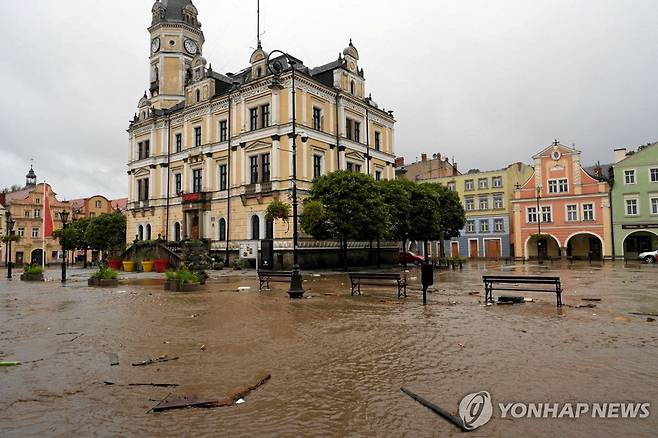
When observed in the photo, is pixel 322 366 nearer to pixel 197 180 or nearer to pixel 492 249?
pixel 197 180

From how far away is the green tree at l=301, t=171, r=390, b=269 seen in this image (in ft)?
98.2

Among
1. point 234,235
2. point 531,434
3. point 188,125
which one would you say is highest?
point 188,125

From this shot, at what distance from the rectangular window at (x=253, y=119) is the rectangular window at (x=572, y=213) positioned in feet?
122

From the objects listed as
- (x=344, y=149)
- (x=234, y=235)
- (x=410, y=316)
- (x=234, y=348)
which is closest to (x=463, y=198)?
(x=344, y=149)

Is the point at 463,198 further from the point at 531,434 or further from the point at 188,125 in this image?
the point at 531,434

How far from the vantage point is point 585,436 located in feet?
13.6

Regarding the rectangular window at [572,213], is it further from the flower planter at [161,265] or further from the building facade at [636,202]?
the flower planter at [161,265]

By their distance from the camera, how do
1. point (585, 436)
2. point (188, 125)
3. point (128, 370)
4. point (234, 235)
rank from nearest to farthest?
point (585, 436) < point (128, 370) < point (234, 235) < point (188, 125)

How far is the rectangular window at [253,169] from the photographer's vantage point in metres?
38.1

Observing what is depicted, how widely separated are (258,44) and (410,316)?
33.0 meters

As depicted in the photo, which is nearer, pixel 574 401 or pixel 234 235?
pixel 574 401

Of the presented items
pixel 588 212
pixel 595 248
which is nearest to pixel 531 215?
pixel 588 212

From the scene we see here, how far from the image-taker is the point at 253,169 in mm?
38281

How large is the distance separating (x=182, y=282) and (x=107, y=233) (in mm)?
38611
